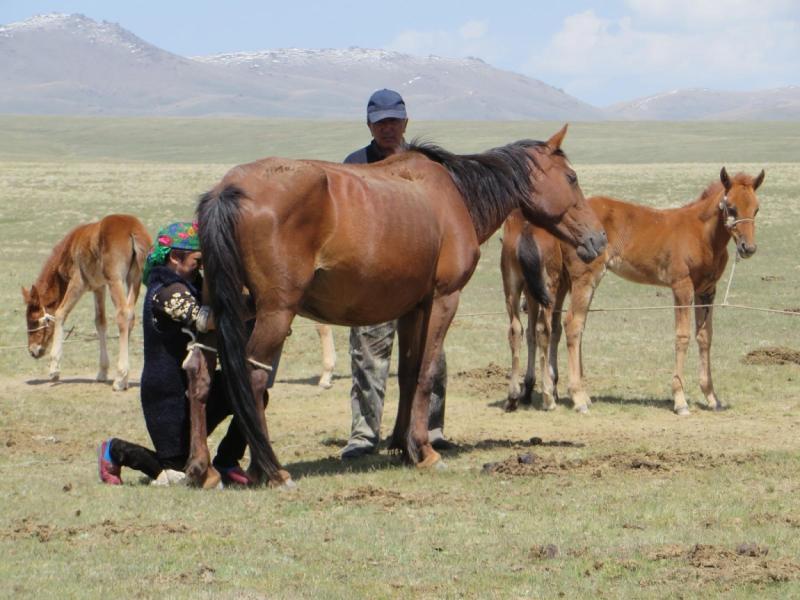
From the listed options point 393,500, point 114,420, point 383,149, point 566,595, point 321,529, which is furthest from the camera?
point 114,420

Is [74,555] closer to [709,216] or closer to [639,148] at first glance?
[709,216]

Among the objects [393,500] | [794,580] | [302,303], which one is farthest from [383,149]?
Answer: [794,580]

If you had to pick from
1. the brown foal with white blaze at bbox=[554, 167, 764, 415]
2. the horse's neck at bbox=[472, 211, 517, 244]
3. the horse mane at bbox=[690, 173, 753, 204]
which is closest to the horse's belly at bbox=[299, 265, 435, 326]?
the horse's neck at bbox=[472, 211, 517, 244]

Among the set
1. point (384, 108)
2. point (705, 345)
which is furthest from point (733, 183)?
point (384, 108)

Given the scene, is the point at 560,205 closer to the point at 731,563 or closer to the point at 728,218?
the point at 728,218

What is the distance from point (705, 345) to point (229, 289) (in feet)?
21.2

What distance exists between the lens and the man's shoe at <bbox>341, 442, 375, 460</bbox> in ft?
29.2

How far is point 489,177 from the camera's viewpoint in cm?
861

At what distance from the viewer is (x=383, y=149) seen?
30.4 feet

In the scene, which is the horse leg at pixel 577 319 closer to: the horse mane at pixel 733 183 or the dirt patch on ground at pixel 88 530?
the horse mane at pixel 733 183

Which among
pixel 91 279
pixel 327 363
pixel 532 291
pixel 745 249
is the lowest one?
pixel 327 363

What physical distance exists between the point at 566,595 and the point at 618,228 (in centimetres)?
798

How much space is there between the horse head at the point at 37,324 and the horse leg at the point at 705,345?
7.28 m

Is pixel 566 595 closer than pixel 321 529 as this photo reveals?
Yes
